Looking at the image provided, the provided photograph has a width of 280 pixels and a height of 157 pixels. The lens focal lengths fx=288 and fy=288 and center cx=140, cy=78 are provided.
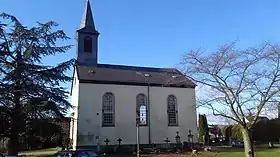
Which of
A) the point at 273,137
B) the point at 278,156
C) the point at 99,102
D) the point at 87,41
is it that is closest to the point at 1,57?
the point at 99,102

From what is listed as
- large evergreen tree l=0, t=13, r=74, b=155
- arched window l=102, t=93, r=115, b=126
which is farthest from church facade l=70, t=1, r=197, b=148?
large evergreen tree l=0, t=13, r=74, b=155

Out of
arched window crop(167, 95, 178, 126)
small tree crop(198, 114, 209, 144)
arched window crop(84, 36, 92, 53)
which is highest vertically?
arched window crop(84, 36, 92, 53)

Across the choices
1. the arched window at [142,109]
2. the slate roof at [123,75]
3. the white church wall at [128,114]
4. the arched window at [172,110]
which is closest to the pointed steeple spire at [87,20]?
the slate roof at [123,75]

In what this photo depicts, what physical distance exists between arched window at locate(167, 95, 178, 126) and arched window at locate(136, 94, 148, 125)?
3.25m

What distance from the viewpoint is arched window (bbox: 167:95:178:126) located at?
37.1 m

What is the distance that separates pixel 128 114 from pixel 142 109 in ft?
6.27

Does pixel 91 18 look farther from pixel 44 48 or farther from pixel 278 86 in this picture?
pixel 278 86

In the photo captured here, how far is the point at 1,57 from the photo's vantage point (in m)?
22.1

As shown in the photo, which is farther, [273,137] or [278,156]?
[273,137]

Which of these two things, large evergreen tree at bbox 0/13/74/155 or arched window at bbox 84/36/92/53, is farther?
arched window at bbox 84/36/92/53

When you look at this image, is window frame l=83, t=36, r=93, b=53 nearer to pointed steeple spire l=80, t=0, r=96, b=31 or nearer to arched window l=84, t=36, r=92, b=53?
arched window l=84, t=36, r=92, b=53

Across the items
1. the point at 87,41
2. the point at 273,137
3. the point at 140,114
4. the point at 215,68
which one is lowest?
the point at 273,137

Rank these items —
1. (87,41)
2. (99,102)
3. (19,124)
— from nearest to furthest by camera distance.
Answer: (19,124)
(99,102)
(87,41)

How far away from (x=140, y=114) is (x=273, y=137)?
103 feet
